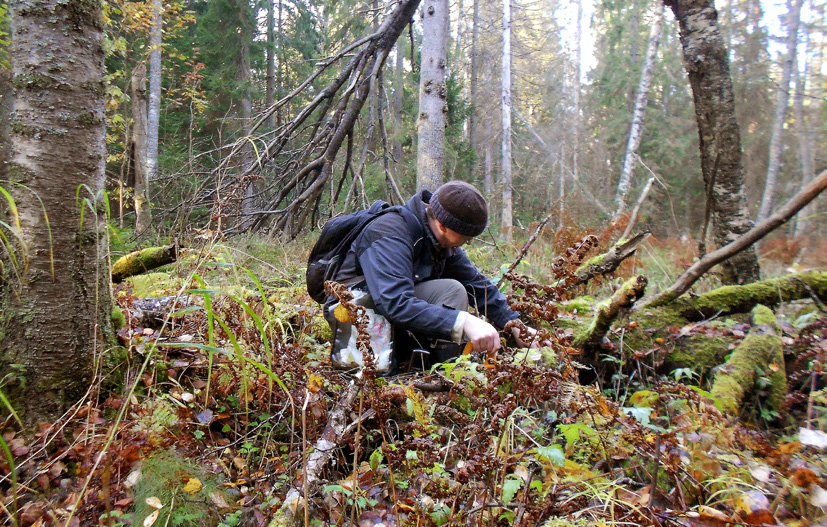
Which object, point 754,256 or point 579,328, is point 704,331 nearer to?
point 579,328

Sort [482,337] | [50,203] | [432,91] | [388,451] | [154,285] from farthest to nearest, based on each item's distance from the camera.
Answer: [432,91] < [154,285] < [482,337] < [50,203] < [388,451]

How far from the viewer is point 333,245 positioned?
3082 mm

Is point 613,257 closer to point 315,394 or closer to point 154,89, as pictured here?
point 315,394

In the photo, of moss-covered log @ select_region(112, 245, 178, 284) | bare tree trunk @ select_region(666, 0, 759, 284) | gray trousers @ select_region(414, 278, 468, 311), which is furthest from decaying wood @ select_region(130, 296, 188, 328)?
bare tree trunk @ select_region(666, 0, 759, 284)

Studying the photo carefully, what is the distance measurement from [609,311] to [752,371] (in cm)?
85

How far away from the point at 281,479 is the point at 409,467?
0.53m

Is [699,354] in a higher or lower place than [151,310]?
lower

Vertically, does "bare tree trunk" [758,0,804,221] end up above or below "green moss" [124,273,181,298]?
above

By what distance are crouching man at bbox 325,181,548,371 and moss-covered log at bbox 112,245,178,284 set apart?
1.01 m

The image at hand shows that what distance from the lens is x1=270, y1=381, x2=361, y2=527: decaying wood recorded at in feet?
5.08

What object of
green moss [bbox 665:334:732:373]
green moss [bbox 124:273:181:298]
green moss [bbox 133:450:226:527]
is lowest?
green moss [bbox 133:450:226:527]

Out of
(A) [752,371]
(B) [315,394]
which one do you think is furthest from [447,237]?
(A) [752,371]

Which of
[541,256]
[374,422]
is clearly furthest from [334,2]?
[374,422]

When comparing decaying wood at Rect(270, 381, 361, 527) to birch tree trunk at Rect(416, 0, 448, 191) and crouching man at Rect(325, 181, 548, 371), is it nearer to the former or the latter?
crouching man at Rect(325, 181, 548, 371)
